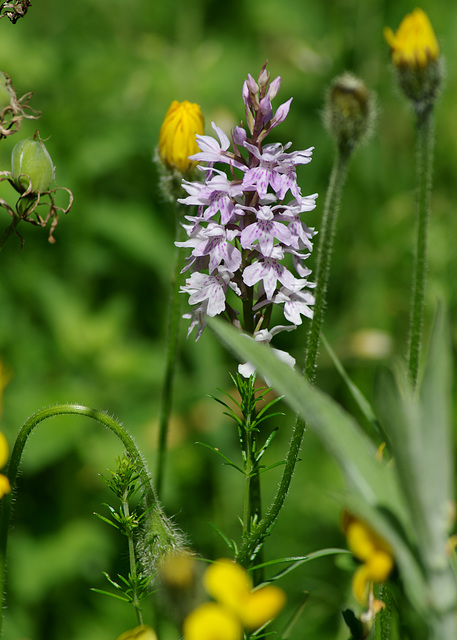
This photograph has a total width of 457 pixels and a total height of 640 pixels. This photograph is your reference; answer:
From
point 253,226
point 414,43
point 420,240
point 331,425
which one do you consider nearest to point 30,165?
point 253,226

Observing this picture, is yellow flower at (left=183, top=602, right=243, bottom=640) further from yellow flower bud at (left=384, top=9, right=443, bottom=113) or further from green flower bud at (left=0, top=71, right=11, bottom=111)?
yellow flower bud at (left=384, top=9, right=443, bottom=113)

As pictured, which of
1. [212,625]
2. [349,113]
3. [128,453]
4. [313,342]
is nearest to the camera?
[212,625]

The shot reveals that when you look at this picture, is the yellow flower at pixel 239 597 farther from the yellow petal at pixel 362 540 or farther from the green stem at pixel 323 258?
the green stem at pixel 323 258

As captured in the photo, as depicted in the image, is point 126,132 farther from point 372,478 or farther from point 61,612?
point 372,478

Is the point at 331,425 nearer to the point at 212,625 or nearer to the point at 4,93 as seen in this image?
the point at 212,625

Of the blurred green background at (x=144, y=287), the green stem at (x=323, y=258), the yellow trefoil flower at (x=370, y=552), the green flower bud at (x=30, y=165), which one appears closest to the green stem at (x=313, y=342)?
the green stem at (x=323, y=258)

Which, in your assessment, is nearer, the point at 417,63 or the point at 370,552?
the point at 370,552

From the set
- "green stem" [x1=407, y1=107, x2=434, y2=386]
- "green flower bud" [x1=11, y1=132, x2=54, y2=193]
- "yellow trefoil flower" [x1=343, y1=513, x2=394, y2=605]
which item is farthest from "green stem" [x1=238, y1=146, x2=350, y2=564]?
"green flower bud" [x1=11, y1=132, x2=54, y2=193]
